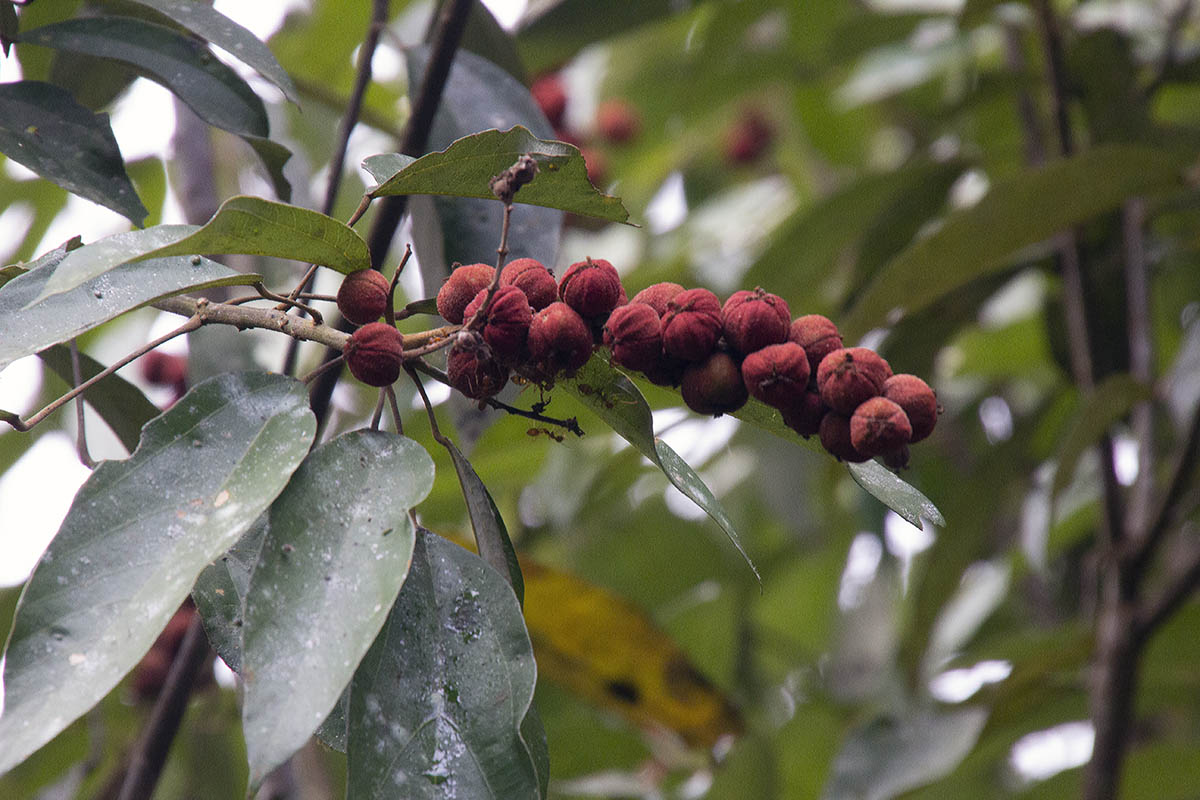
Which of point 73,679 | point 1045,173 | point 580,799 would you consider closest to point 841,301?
point 1045,173

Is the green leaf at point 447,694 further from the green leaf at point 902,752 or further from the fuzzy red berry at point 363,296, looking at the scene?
the green leaf at point 902,752

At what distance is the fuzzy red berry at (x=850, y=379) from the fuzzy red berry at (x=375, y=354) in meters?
0.23

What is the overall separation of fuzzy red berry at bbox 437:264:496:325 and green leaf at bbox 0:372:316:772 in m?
0.09

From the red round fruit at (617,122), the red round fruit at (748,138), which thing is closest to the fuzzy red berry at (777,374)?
the red round fruit at (617,122)

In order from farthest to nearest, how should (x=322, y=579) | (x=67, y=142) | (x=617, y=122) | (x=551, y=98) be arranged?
(x=617, y=122)
(x=551, y=98)
(x=67, y=142)
(x=322, y=579)

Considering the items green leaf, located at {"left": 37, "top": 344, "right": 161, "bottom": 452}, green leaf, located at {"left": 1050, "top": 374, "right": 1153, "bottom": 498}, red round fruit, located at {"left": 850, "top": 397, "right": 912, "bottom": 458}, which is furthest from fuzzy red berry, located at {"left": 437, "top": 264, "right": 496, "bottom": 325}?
green leaf, located at {"left": 1050, "top": 374, "right": 1153, "bottom": 498}

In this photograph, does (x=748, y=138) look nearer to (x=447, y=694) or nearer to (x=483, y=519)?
(x=483, y=519)

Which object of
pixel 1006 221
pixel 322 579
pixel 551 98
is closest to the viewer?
pixel 322 579

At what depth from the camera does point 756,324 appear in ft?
2.11

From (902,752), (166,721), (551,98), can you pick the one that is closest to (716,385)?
(166,721)

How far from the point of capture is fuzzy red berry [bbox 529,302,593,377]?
24.4 inches

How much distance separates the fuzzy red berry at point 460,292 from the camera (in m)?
0.67

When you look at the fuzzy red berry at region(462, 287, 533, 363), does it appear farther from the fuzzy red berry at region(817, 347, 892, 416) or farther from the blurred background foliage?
the blurred background foliage

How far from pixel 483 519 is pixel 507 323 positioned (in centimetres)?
14
